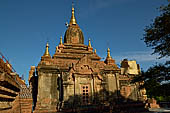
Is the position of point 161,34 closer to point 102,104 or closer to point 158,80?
point 158,80

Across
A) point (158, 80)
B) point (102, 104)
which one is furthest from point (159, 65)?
point (102, 104)

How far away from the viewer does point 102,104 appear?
19109 mm

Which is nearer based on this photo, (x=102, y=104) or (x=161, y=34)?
(x=161, y=34)

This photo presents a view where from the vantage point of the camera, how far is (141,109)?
21344mm

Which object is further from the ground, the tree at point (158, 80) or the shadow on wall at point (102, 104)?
the tree at point (158, 80)

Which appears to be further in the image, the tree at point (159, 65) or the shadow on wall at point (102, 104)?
the shadow on wall at point (102, 104)

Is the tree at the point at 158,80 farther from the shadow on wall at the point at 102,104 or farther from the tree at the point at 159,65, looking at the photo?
the shadow on wall at the point at 102,104

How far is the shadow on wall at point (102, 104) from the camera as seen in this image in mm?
17497

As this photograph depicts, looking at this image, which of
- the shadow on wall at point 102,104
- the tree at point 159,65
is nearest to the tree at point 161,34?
the tree at point 159,65

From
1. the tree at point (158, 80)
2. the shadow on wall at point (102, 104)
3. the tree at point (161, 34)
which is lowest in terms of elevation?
the shadow on wall at point (102, 104)

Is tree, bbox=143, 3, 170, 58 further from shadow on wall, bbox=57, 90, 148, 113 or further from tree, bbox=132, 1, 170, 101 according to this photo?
shadow on wall, bbox=57, 90, 148, 113

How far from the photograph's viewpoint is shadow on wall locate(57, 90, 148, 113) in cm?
1750

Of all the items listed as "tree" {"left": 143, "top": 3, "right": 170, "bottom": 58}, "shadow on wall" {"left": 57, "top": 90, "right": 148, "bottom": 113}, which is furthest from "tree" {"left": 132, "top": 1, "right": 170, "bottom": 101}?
"shadow on wall" {"left": 57, "top": 90, "right": 148, "bottom": 113}

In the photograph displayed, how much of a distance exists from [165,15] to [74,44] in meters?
17.9
